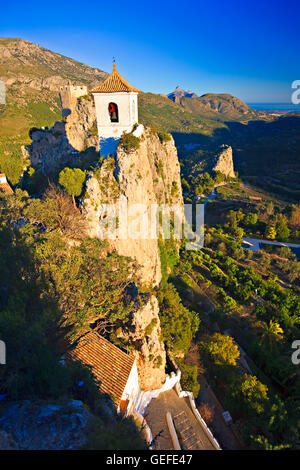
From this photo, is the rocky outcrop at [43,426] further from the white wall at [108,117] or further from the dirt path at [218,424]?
the white wall at [108,117]

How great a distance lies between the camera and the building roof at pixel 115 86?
1962 centimetres

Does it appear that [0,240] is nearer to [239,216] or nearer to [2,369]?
[2,369]

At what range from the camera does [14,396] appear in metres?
7.16

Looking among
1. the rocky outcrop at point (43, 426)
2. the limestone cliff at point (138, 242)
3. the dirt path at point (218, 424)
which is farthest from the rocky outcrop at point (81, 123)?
the dirt path at point (218, 424)

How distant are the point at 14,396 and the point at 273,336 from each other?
67.4 feet

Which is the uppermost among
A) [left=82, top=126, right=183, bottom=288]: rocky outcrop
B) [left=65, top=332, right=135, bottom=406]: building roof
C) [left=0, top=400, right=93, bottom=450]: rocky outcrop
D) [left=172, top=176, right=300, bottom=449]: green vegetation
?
[left=82, top=126, right=183, bottom=288]: rocky outcrop

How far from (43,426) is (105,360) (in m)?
5.76

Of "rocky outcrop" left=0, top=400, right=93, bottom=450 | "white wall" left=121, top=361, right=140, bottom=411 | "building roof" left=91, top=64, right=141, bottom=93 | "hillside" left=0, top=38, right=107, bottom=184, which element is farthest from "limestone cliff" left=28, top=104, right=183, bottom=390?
"hillside" left=0, top=38, right=107, bottom=184

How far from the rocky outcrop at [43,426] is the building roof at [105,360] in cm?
404

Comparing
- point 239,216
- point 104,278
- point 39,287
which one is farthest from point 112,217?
point 239,216

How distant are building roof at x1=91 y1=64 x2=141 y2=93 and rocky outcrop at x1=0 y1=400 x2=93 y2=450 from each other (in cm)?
2160

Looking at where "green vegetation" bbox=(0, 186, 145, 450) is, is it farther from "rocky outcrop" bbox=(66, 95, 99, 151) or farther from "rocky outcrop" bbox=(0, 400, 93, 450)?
"rocky outcrop" bbox=(66, 95, 99, 151)

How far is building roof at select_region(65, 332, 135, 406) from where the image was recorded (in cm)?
1063

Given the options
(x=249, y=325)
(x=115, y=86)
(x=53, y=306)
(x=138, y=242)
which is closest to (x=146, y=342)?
(x=53, y=306)
